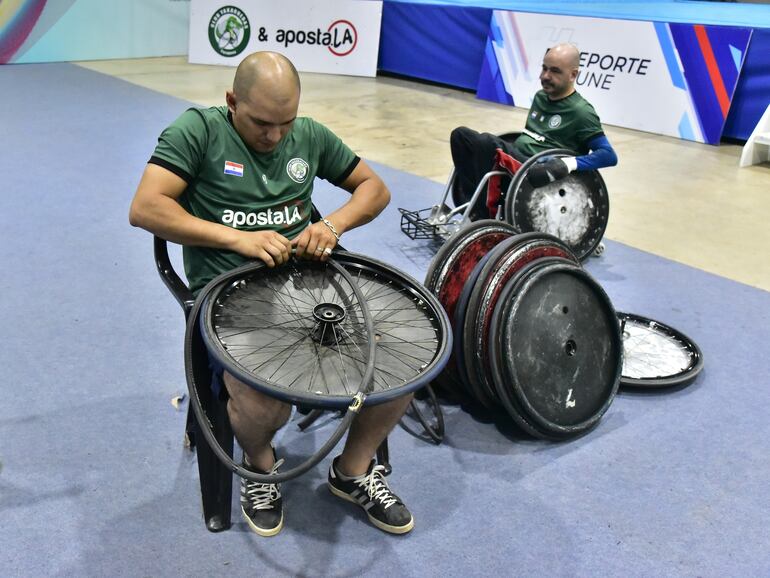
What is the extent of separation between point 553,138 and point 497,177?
0.39 meters

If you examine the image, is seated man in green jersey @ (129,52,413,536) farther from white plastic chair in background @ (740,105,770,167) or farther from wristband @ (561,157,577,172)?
white plastic chair in background @ (740,105,770,167)

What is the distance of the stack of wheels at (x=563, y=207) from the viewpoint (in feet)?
11.7

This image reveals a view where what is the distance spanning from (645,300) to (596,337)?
1284mm

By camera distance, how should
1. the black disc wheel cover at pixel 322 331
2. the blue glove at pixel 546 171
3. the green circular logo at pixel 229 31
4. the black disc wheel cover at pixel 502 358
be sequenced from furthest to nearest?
the green circular logo at pixel 229 31
the blue glove at pixel 546 171
the black disc wheel cover at pixel 502 358
the black disc wheel cover at pixel 322 331

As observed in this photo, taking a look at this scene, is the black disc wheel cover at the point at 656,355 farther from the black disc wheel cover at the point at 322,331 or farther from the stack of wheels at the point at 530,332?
the black disc wheel cover at the point at 322,331

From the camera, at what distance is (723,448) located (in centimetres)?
258

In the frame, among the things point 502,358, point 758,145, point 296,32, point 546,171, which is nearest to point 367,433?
point 502,358

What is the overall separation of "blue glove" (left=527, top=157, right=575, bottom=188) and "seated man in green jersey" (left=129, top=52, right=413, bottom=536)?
1498 millimetres

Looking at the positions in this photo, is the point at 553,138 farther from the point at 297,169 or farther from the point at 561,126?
the point at 297,169

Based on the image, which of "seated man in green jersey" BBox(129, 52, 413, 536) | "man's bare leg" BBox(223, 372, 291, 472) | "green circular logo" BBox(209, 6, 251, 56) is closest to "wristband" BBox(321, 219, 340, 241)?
"seated man in green jersey" BBox(129, 52, 413, 536)

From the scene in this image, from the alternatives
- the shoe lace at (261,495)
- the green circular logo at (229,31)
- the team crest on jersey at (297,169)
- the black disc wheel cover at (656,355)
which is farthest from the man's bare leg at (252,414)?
the green circular logo at (229,31)

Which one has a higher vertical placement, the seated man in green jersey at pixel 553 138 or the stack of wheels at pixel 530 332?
the seated man in green jersey at pixel 553 138

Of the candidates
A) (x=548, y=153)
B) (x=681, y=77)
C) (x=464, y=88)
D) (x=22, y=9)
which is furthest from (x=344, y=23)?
(x=548, y=153)

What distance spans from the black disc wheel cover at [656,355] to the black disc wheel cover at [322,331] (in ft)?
4.10
